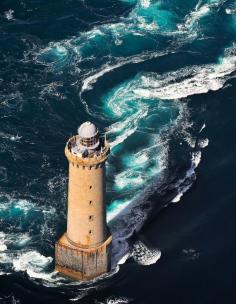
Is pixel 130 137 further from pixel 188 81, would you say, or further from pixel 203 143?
pixel 188 81

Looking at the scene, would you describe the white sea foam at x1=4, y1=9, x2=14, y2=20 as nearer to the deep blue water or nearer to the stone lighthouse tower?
the deep blue water

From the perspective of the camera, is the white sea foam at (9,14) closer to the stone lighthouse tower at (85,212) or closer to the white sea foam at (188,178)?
the white sea foam at (188,178)

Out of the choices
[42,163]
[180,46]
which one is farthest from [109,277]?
[180,46]

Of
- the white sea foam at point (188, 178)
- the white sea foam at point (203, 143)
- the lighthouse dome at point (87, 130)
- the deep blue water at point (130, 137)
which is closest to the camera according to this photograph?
the lighthouse dome at point (87, 130)

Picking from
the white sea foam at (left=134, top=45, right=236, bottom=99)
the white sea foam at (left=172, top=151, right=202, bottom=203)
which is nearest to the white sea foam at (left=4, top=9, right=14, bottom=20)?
the white sea foam at (left=134, top=45, right=236, bottom=99)

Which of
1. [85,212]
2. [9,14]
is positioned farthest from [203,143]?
[9,14]

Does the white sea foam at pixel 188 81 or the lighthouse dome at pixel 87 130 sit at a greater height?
the lighthouse dome at pixel 87 130

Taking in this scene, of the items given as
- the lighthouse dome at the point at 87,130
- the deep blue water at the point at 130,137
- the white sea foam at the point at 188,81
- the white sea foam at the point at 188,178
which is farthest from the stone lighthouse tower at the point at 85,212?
the white sea foam at the point at 188,81
